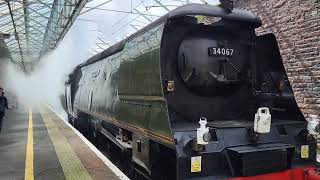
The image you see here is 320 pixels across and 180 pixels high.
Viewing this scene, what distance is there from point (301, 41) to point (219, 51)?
3.71 metres

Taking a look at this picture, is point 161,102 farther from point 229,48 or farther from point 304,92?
point 304,92

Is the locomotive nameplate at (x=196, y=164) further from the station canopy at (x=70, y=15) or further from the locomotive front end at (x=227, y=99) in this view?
the station canopy at (x=70, y=15)

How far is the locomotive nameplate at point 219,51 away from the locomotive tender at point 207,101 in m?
0.02

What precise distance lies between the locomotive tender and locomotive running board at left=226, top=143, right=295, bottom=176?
0.04 ft

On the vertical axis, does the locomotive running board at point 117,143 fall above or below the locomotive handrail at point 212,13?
below

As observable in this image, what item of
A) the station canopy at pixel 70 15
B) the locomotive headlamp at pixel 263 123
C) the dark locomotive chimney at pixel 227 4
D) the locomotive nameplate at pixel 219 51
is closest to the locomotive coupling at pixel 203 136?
the locomotive headlamp at pixel 263 123

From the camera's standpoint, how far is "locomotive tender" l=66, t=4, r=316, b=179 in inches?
180

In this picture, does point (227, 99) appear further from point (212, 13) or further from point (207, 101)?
point (212, 13)

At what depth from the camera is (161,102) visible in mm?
4875

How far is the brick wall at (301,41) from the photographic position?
8.08 metres

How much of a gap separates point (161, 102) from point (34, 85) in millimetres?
52400

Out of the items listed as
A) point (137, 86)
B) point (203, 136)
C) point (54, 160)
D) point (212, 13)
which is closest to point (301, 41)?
point (212, 13)

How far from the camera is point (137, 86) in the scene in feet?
19.6

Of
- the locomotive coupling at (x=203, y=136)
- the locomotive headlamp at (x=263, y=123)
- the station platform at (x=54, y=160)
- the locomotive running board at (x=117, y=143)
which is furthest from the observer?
the locomotive running board at (x=117, y=143)
